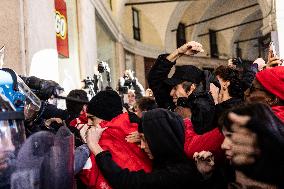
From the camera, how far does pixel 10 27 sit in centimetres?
490

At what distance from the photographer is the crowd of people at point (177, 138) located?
1354 mm

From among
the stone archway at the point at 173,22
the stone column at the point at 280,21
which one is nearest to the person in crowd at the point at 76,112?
the stone column at the point at 280,21

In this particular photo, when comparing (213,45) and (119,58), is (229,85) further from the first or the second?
(213,45)

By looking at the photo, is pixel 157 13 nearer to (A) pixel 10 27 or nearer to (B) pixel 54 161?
(A) pixel 10 27

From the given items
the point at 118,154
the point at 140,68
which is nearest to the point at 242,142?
the point at 118,154

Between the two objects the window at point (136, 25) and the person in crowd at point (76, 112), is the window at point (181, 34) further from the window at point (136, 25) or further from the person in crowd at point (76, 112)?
the person in crowd at point (76, 112)

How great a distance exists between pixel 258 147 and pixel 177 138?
1.97 feet

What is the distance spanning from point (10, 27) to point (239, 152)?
13.0 feet

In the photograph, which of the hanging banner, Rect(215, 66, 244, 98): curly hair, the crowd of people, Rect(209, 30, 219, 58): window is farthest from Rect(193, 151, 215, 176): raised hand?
Rect(209, 30, 219, 58): window

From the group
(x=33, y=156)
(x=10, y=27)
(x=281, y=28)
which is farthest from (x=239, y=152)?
(x=281, y=28)

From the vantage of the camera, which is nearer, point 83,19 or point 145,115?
point 145,115

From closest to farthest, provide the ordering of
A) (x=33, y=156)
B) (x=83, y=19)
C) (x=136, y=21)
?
(x=33, y=156)
(x=83, y=19)
(x=136, y=21)

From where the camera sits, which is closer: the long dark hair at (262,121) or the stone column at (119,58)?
the long dark hair at (262,121)

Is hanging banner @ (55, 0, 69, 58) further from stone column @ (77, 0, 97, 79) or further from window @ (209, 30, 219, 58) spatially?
window @ (209, 30, 219, 58)
